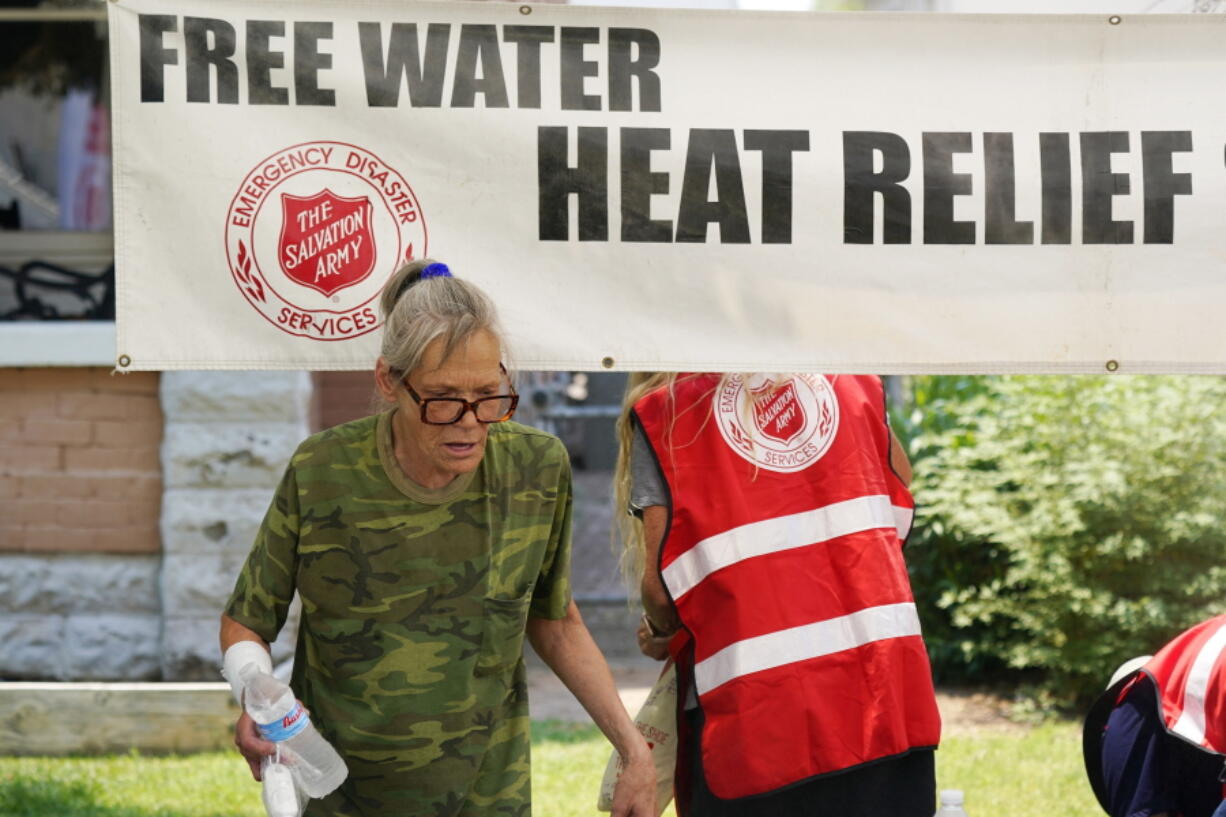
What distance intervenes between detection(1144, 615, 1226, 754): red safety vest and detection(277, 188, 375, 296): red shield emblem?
2025mm

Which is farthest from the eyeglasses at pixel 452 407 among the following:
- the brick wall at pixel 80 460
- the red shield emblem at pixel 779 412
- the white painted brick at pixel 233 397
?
the brick wall at pixel 80 460

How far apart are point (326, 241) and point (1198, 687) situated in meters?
2.14

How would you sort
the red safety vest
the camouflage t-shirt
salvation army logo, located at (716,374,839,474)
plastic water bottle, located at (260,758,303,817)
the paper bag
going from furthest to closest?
1. the paper bag
2. salvation army logo, located at (716,374,839,474)
3. the red safety vest
4. the camouflage t-shirt
5. plastic water bottle, located at (260,758,303,817)

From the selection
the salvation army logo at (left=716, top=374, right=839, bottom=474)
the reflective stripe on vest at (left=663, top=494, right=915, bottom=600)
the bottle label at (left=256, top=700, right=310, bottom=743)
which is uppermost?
the salvation army logo at (left=716, top=374, right=839, bottom=474)

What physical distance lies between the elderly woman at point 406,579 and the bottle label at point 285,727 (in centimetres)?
27

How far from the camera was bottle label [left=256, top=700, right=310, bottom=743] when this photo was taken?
2.72 metres

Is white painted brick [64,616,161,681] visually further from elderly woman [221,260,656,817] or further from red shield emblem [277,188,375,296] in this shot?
elderly woman [221,260,656,817]

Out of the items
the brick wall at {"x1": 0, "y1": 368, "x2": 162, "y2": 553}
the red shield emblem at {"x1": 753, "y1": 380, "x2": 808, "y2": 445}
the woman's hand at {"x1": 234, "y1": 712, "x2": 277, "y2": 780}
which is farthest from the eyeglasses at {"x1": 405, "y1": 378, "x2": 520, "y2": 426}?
the brick wall at {"x1": 0, "y1": 368, "x2": 162, "y2": 553}

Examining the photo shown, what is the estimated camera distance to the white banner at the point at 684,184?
3326 mm

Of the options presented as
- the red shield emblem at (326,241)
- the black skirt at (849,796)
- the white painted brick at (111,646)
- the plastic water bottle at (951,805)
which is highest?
the red shield emblem at (326,241)

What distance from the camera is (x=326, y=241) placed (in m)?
3.34

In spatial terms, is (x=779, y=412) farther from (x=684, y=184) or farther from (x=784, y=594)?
(x=684, y=184)

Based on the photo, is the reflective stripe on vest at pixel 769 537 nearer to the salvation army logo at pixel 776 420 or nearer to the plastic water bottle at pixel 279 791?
the salvation army logo at pixel 776 420

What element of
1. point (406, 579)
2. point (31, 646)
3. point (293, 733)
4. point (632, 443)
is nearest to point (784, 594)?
point (632, 443)
